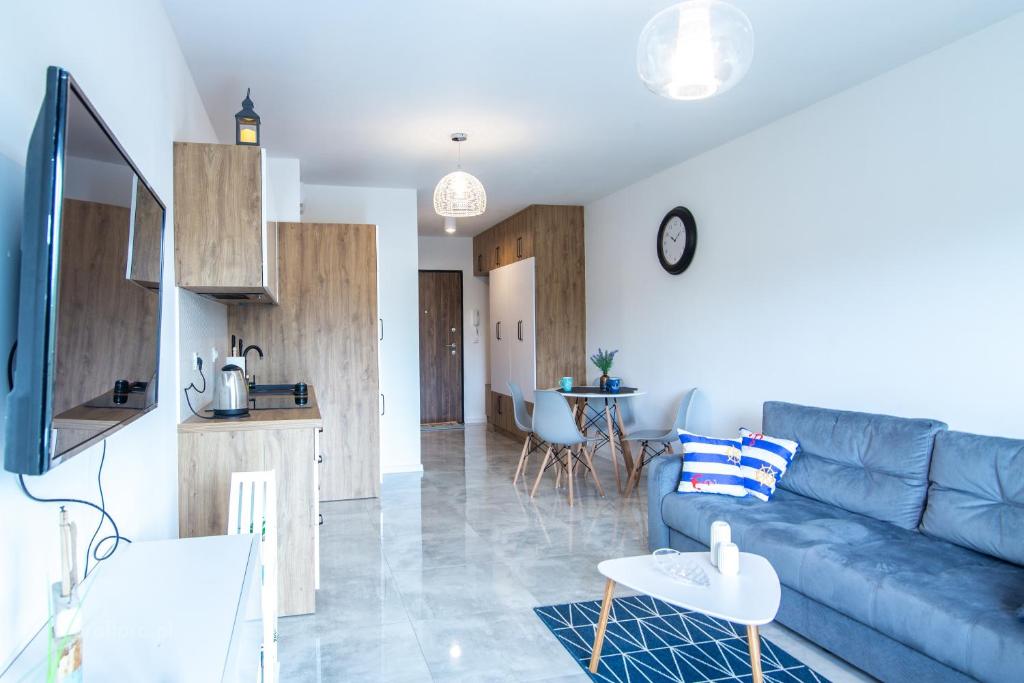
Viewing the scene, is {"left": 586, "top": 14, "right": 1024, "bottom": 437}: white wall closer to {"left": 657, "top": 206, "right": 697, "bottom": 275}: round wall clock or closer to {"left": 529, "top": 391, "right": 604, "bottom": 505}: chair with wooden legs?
{"left": 657, "top": 206, "right": 697, "bottom": 275}: round wall clock

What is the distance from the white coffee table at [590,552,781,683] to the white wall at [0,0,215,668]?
1605 mm

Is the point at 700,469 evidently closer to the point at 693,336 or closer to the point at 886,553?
the point at 886,553

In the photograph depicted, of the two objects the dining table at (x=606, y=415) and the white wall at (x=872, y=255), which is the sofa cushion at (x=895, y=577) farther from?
the dining table at (x=606, y=415)

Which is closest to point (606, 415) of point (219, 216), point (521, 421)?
point (521, 421)

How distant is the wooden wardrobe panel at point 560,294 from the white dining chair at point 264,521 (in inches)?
172

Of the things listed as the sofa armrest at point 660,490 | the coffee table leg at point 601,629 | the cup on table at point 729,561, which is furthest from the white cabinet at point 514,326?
the cup on table at point 729,561

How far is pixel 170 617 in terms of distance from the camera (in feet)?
4.06

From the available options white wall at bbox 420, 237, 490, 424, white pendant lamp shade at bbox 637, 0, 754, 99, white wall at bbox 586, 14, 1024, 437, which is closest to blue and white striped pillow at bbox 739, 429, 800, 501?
white wall at bbox 586, 14, 1024, 437

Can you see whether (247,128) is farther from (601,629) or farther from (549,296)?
(549,296)

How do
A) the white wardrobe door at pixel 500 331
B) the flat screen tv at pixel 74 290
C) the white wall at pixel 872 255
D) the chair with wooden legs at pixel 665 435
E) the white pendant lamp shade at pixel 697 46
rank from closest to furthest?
the flat screen tv at pixel 74 290 < the white pendant lamp shade at pixel 697 46 < the white wall at pixel 872 255 < the chair with wooden legs at pixel 665 435 < the white wardrobe door at pixel 500 331

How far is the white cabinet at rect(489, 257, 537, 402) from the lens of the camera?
6.73m

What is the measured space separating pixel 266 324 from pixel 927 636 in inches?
169

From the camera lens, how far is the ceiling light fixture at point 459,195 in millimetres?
4066

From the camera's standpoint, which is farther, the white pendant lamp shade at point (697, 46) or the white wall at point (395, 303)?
the white wall at point (395, 303)
